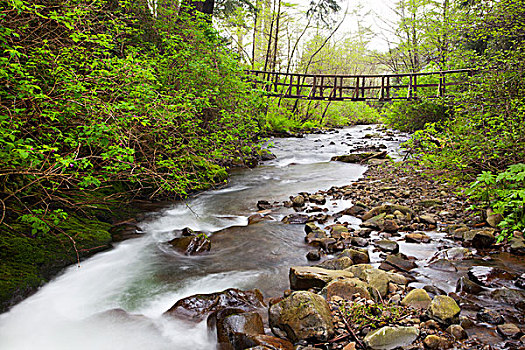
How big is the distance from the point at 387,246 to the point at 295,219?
1960 mm

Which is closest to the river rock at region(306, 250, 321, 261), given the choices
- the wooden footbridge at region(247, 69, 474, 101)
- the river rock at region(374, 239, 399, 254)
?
the river rock at region(374, 239, 399, 254)

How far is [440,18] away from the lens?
667 inches

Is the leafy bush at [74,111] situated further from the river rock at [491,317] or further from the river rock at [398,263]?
the river rock at [491,317]

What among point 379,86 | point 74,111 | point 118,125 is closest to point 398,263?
point 118,125

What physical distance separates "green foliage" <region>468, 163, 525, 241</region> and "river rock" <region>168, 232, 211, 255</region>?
3668 millimetres

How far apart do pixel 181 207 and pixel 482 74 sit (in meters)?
6.29

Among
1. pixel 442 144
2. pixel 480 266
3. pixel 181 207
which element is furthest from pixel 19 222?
pixel 442 144

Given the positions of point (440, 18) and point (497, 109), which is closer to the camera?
point (497, 109)

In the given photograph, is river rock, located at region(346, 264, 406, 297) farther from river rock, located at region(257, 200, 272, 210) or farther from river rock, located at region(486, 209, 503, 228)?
river rock, located at region(257, 200, 272, 210)

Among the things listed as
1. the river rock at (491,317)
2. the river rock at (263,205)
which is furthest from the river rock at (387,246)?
the river rock at (263,205)

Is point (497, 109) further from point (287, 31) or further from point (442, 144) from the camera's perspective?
point (287, 31)

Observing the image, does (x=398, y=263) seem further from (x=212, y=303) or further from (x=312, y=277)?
(x=212, y=303)

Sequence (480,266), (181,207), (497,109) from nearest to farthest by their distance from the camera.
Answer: (480,266)
(497,109)
(181,207)

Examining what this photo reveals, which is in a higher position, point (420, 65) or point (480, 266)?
point (420, 65)
